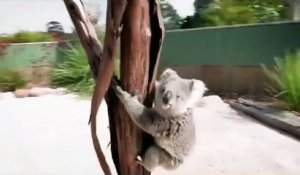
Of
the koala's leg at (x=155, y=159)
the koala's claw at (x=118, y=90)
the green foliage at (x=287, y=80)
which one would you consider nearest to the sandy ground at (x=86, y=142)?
the green foliage at (x=287, y=80)

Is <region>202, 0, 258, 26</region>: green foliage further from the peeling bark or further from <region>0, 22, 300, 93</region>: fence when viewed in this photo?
the peeling bark

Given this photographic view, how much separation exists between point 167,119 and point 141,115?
65 mm

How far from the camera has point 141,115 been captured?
83 cm

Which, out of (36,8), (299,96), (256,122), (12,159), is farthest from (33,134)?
(299,96)

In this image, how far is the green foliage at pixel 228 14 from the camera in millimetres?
3389

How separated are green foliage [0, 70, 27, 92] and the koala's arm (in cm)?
258

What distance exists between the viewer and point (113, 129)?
86 centimetres

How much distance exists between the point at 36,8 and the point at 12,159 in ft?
3.88

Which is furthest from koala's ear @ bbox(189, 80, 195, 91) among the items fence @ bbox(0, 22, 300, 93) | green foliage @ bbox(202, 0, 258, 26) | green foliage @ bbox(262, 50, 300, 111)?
green foliage @ bbox(202, 0, 258, 26)

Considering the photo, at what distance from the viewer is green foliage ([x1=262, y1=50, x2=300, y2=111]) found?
2.93 m

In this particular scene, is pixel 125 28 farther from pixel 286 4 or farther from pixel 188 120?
pixel 286 4

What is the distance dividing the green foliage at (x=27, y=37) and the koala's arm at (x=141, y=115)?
265 centimetres

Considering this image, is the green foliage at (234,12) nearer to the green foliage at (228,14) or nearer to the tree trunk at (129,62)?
the green foliage at (228,14)

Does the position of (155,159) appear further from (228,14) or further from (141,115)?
(228,14)
